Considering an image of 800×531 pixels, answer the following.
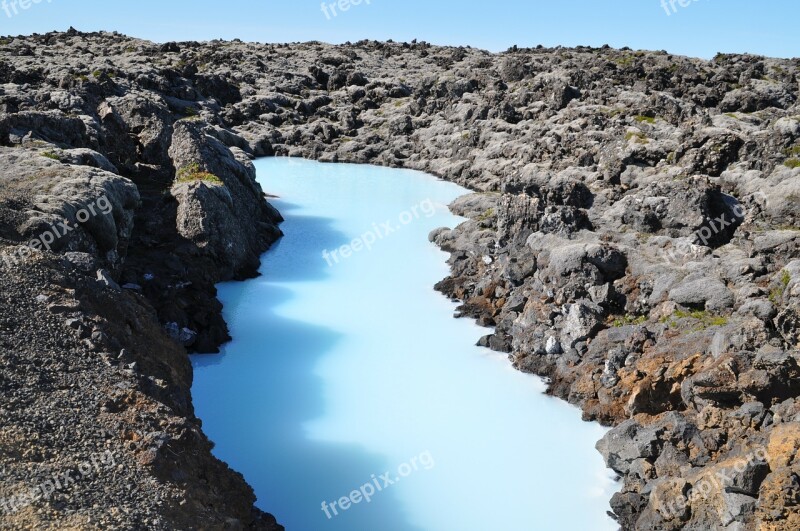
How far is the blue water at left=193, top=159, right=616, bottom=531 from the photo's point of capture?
1872cm

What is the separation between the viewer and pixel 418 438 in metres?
22.1

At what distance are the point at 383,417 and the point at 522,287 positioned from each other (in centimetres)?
1235

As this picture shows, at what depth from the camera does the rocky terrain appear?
49.3 feet

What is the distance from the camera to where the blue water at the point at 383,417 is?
18719 millimetres

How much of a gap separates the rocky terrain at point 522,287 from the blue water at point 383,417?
1.48 metres

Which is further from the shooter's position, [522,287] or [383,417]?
[522,287]

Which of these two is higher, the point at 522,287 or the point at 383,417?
the point at 522,287

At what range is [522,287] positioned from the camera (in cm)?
3225

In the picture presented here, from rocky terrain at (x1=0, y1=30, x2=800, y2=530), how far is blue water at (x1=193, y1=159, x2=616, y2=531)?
1478 mm

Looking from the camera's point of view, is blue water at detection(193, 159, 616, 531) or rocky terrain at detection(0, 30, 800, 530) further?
blue water at detection(193, 159, 616, 531)

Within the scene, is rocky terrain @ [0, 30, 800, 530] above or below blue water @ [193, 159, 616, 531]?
above

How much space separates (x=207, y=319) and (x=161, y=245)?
28.6 ft

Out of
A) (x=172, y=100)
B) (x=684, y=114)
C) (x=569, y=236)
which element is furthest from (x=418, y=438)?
(x=172, y=100)

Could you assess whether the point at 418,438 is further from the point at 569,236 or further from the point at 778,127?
the point at 778,127
